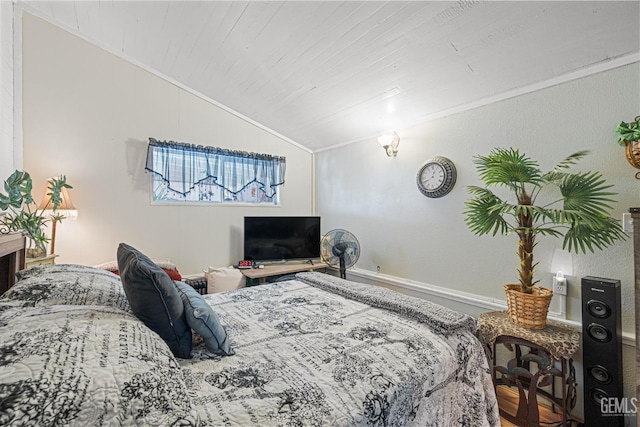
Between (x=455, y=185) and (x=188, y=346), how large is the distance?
7.63ft

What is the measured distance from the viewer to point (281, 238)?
135 inches

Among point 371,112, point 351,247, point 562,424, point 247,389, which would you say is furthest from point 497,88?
point 247,389

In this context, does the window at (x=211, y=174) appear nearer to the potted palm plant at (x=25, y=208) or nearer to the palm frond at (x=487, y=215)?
the potted palm plant at (x=25, y=208)

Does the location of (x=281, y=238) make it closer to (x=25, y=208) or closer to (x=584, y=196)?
(x=25, y=208)

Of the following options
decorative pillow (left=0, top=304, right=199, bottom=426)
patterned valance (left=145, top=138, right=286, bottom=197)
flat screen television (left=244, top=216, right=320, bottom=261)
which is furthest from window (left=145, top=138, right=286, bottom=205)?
decorative pillow (left=0, top=304, right=199, bottom=426)

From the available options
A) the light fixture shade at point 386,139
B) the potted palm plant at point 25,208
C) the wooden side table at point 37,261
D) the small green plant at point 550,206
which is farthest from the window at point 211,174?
the small green plant at point 550,206

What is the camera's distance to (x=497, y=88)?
210 cm

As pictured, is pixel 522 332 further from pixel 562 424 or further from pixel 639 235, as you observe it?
pixel 639 235

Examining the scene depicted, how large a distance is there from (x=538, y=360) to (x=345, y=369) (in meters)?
1.32

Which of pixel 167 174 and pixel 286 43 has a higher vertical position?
pixel 286 43

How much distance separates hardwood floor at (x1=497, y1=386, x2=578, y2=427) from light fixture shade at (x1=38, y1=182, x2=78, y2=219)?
145 inches

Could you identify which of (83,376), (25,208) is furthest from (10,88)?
(83,376)

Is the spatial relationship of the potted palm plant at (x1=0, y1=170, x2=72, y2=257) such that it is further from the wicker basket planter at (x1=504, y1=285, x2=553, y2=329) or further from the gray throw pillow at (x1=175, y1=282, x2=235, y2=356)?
the wicker basket planter at (x1=504, y1=285, x2=553, y2=329)

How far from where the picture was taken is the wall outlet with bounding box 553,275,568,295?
184 centimetres
